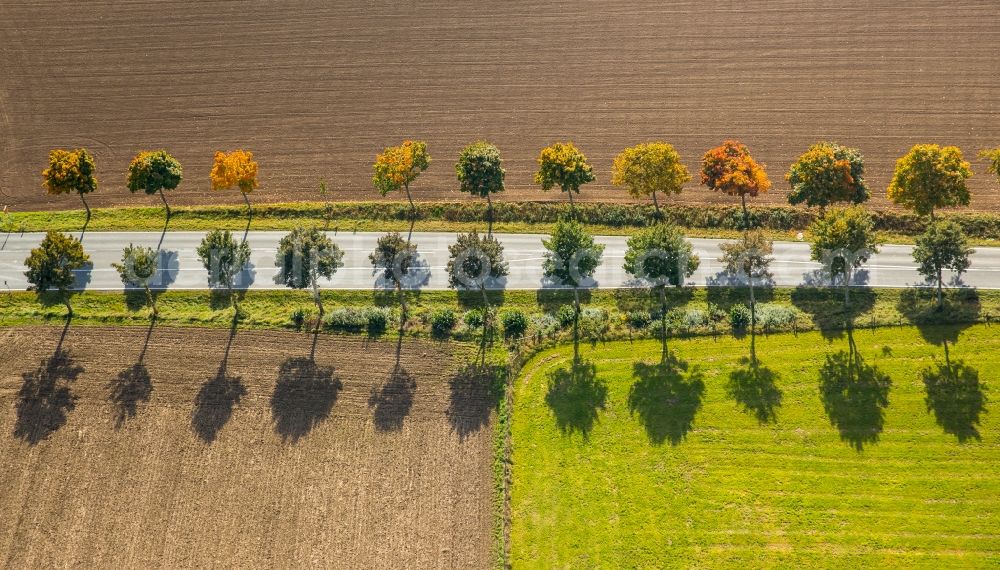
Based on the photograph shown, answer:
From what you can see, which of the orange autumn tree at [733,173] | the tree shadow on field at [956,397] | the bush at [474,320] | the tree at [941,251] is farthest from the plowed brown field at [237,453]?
the tree at [941,251]

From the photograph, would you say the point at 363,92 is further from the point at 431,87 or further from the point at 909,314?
the point at 909,314

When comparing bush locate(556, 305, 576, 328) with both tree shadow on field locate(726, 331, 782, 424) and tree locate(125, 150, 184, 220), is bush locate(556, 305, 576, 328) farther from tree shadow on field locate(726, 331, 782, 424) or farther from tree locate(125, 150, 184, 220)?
tree locate(125, 150, 184, 220)

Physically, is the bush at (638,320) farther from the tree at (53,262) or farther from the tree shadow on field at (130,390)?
the tree at (53,262)

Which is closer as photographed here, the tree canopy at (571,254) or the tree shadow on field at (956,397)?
the tree shadow on field at (956,397)

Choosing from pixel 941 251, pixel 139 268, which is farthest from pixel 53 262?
pixel 941 251

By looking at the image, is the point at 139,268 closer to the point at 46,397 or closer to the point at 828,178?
the point at 46,397

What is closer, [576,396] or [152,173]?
[576,396]
